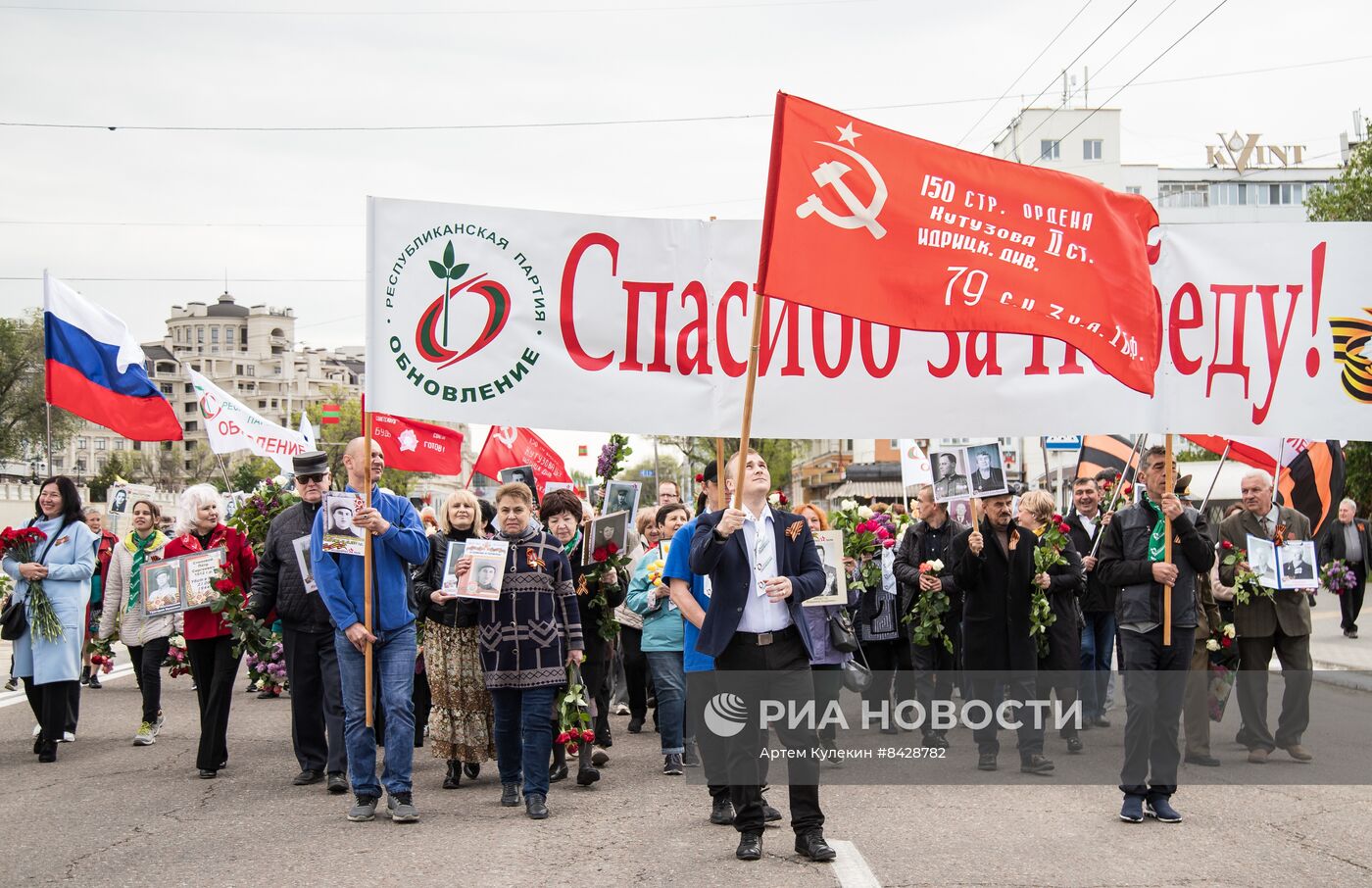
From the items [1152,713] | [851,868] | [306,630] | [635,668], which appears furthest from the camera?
[635,668]

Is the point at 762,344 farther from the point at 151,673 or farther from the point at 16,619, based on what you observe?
the point at 16,619

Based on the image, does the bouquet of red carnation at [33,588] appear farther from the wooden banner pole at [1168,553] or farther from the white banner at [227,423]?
the wooden banner pole at [1168,553]

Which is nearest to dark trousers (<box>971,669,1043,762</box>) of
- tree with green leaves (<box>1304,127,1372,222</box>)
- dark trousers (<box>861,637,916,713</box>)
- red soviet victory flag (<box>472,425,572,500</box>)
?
dark trousers (<box>861,637,916,713</box>)

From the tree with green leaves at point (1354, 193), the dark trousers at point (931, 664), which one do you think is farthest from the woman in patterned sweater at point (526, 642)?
the tree with green leaves at point (1354, 193)

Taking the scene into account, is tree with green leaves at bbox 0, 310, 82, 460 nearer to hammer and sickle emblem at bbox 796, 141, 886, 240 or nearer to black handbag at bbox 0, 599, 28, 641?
black handbag at bbox 0, 599, 28, 641

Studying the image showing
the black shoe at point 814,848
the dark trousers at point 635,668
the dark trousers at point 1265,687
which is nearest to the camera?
the black shoe at point 814,848

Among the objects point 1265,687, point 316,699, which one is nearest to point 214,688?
point 316,699

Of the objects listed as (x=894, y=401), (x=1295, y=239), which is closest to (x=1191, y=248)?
(x=1295, y=239)

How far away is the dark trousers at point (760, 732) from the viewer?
673cm

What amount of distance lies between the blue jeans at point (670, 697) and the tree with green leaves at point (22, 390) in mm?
72806

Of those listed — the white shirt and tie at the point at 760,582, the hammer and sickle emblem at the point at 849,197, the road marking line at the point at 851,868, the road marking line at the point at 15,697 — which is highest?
the hammer and sickle emblem at the point at 849,197

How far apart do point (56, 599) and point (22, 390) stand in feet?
241

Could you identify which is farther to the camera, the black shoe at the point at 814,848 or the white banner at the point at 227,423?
the white banner at the point at 227,423

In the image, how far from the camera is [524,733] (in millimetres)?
8195
